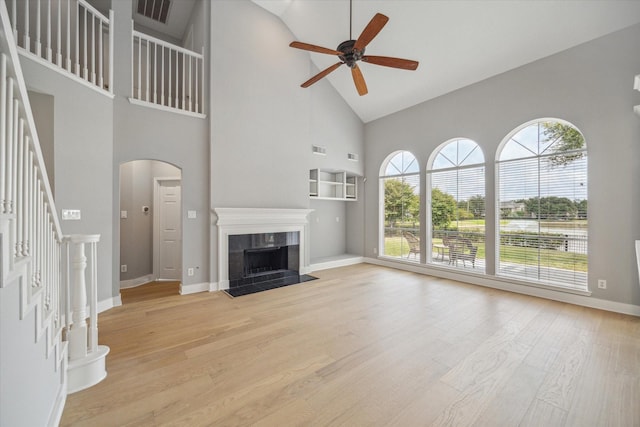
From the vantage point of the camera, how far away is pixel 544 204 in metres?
4.15

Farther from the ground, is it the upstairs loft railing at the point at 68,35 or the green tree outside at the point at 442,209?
the upstairs loft railing at the point at 68,35

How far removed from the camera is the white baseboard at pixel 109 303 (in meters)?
3.42

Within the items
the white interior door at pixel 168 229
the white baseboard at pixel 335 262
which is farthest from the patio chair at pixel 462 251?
the white interior door at pixel 168 229

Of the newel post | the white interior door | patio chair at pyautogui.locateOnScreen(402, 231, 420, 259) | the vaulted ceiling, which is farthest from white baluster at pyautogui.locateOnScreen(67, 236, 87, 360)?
patio chair at pyautogui.locateOnScreen(402, 231, 420, 259)

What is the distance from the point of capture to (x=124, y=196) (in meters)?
4.72

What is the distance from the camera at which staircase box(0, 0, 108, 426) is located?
3.35 ft

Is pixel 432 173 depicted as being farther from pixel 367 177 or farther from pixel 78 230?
pixel 78 230

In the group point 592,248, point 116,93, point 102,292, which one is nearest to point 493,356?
point 592,248

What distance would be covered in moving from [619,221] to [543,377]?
288 centimetres

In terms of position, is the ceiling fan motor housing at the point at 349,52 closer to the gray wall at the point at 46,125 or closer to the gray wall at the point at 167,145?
the gray wall at the point at 167,145

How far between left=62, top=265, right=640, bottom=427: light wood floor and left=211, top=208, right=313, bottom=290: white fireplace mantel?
2.89 feet

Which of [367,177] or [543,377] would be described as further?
[367,177]

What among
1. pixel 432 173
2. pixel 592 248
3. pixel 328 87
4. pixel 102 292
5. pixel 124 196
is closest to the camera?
pixel 102 292

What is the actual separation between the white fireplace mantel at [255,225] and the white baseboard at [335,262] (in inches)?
9.8
